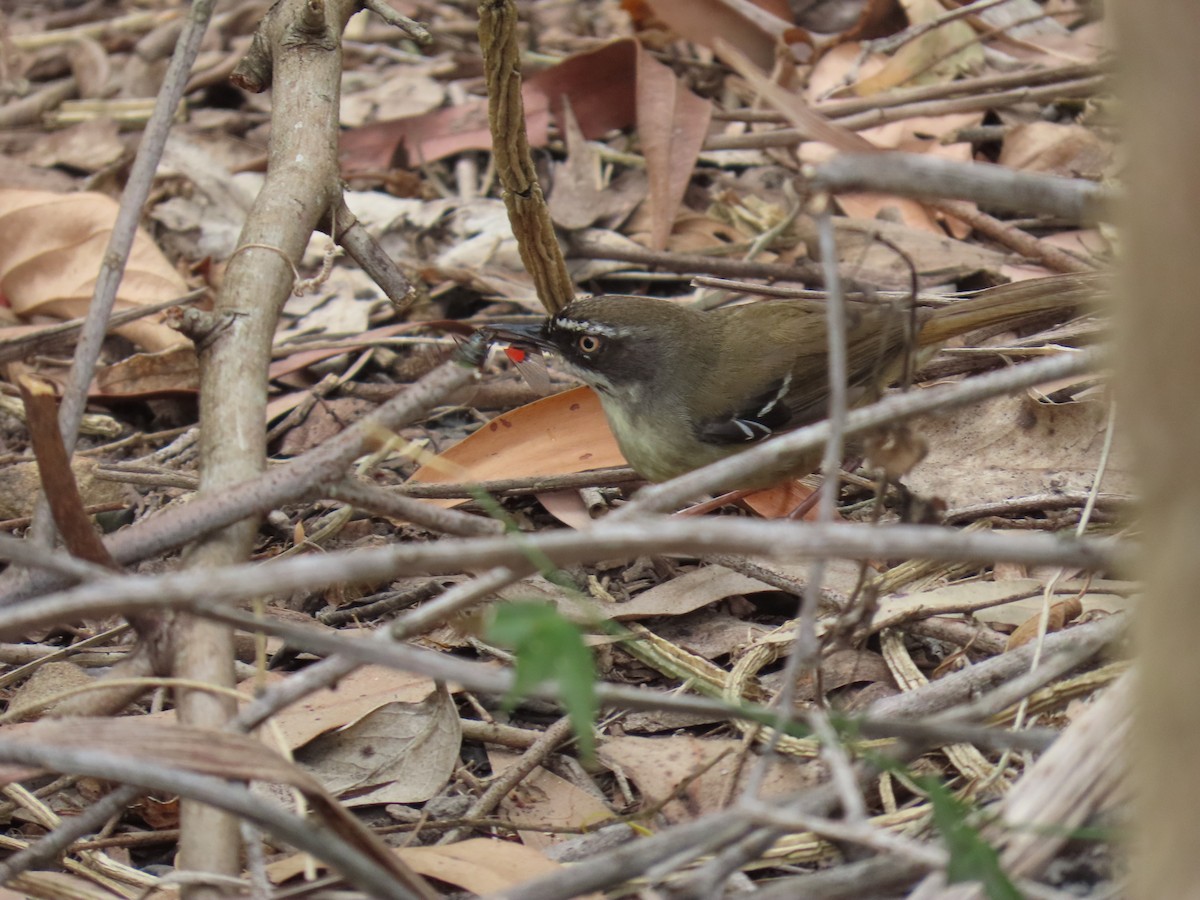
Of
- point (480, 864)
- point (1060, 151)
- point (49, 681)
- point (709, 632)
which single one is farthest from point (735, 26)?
point (480, 864)

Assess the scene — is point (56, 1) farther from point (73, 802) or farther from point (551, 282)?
point (73, 802)

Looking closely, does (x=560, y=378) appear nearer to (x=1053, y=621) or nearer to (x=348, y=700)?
(x=348, y=700)

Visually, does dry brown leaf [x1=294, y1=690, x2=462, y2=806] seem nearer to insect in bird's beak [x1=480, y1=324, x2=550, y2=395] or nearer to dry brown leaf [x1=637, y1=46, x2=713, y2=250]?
insect in bird's beak [x1=480, y1=324, x2=550, y2=395]

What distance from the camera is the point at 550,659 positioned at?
1840 mm

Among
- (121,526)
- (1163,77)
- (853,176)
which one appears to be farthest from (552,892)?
(121,526)

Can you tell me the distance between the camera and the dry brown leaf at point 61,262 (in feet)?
16.9

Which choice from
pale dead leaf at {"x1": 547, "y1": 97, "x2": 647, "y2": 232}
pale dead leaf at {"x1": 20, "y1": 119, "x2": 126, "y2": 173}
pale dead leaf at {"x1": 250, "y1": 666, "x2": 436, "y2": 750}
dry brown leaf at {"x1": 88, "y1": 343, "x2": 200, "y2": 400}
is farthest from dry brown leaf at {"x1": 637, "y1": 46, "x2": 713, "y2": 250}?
pale dead leaf at {"x1": 250, "y1": 666, "x2": 436, "y2": 750}

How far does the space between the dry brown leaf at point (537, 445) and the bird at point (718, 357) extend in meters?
0.15

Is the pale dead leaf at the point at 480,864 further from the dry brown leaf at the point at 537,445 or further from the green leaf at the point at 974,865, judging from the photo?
the dry brown leaf at the point at 537,445

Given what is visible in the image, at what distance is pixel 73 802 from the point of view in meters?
3.13

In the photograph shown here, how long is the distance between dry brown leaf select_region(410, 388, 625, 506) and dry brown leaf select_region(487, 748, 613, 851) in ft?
4.30

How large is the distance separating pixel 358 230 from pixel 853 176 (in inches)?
93.4

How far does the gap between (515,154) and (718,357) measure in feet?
4.03

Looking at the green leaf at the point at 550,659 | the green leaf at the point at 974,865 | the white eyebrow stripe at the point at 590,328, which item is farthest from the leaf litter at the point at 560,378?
the green leaf at the point at 550,659
